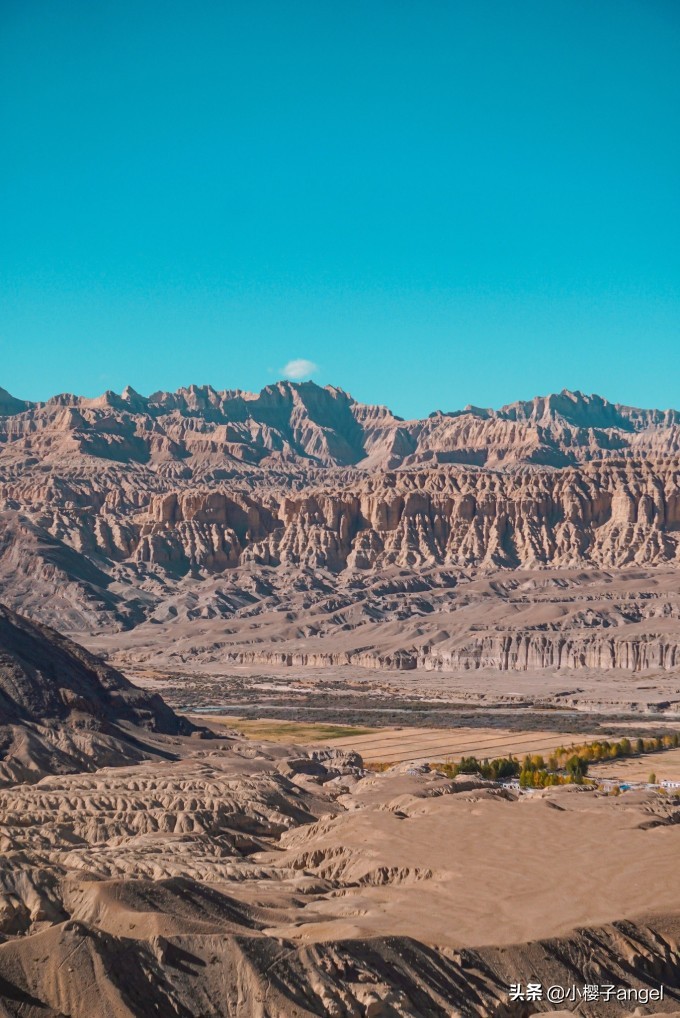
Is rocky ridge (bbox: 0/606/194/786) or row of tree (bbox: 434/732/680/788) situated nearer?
rocky ridge (bbox: 0/606/194/786)

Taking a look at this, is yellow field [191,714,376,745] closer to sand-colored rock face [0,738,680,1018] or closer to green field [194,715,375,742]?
green field [194,715,375,742]

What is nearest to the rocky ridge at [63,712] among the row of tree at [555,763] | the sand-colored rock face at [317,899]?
the sand-colored rock face at [317,899]

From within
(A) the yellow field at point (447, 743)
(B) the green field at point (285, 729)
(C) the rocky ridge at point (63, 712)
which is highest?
(C) the rocky ridge at point (63, 712)

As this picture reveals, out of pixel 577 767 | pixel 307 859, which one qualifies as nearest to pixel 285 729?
pixel 577 767

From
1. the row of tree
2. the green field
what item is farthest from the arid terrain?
the row of tree

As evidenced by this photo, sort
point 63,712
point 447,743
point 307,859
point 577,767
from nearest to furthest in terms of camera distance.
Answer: point 307,859 < point 63,712 < point 577,767 < point 447,743

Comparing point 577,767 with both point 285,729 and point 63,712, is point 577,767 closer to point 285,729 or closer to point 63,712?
point 63,712

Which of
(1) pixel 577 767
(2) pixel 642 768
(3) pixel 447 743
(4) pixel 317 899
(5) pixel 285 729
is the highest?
(1) pixel 577 767

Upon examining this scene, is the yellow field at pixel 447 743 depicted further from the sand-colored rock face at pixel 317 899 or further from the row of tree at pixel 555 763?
the sand-colored rock face at pixel 317 899

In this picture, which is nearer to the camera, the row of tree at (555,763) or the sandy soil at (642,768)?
the row of tree at (555,763)

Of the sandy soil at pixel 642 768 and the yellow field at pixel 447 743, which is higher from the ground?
the sandy soil at pixel 642 768

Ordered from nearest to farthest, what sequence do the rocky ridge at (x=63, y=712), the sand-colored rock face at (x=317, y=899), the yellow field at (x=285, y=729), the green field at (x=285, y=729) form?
the sand-colored rock face at (x=317, y=899)
the rocky ridge at (x=63, y=712)
the yellow field at (x=285, y=729)
the green field at (x=285, y=729)
